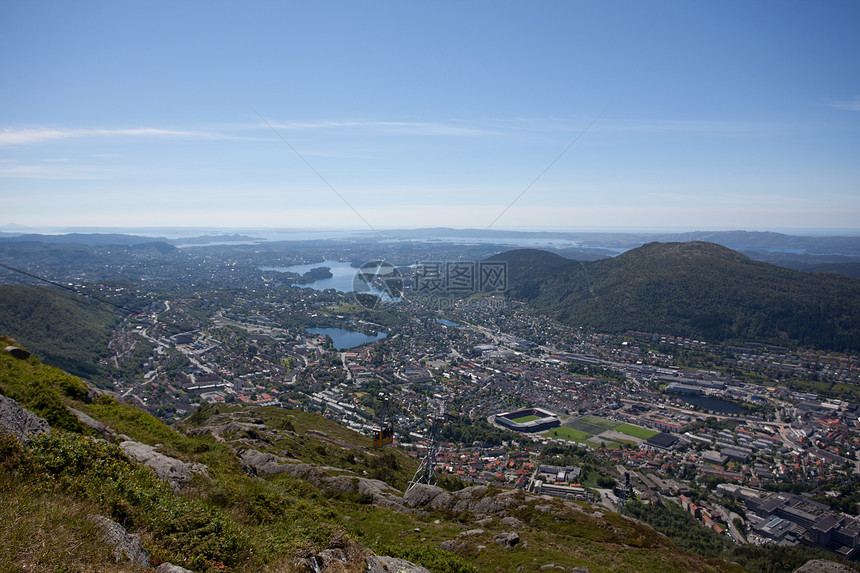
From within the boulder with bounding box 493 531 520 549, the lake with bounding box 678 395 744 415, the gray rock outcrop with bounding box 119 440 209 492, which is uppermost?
the gray rock outcrop with bounding box 119 440 209 492

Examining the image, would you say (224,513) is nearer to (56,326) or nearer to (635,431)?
(635,431)

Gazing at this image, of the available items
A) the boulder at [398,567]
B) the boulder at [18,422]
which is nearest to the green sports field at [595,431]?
the boulder at [398,567]

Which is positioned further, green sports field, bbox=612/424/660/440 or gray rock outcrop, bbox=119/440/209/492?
green sports field, bbox=612/424/660/440

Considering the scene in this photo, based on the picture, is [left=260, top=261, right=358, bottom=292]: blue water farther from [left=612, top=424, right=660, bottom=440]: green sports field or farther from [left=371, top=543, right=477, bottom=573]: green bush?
[left=371, top=543, right=477, bottom=573]: green bush

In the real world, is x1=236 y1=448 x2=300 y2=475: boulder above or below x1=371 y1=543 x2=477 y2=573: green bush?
below

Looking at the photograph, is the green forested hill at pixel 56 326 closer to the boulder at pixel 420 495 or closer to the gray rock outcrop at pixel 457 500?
the boulder at pixel 420 495

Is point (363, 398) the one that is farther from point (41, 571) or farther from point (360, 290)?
point (360, 290)

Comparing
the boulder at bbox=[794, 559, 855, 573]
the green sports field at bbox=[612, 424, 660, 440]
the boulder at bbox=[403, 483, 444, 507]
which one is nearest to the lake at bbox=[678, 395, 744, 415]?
the green sports field at bbox=[612, 424, 660, 440]
